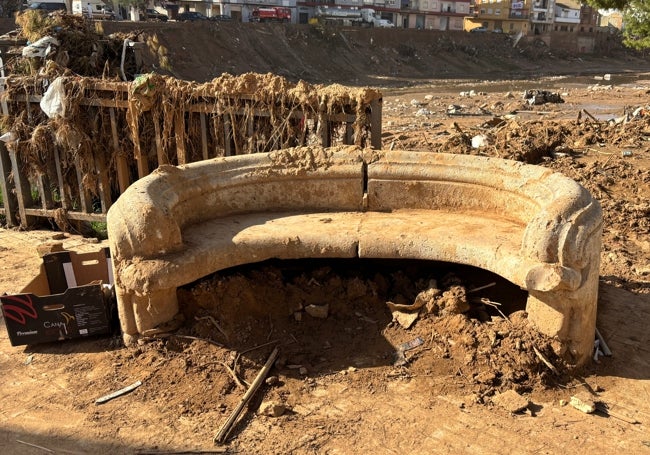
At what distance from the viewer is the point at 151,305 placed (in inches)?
188

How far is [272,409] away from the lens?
163 inches

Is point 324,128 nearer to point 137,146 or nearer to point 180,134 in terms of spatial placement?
point 180,134

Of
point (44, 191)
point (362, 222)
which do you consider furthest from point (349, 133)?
point (44, 191)

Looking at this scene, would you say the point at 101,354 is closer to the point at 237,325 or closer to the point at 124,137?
the point at 237,325

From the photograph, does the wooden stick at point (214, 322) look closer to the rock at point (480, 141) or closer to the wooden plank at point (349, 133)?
the wooden plank at point (349, 133)

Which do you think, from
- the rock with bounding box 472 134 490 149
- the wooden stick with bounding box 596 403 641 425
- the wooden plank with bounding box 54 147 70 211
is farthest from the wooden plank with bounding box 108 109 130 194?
A: the rock with bounding box 472 134 490 149

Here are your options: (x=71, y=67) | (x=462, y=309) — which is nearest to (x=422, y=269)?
(x=462, y=309)

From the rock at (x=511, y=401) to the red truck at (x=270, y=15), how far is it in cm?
4986

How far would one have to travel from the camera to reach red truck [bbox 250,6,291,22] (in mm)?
50438

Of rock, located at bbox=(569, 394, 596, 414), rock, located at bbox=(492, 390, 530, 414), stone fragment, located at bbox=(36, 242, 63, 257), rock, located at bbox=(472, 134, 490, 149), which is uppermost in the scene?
rock, located at bbox=(472, 134, 490, 149)

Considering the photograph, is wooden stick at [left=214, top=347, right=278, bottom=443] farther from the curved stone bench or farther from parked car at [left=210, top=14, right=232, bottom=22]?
parked car at [left=210, top=14, right=232, bottom=22]

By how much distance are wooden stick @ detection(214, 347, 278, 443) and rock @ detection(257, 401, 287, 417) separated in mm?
131

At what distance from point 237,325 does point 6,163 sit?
5395mm

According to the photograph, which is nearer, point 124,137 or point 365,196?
point 365,196
